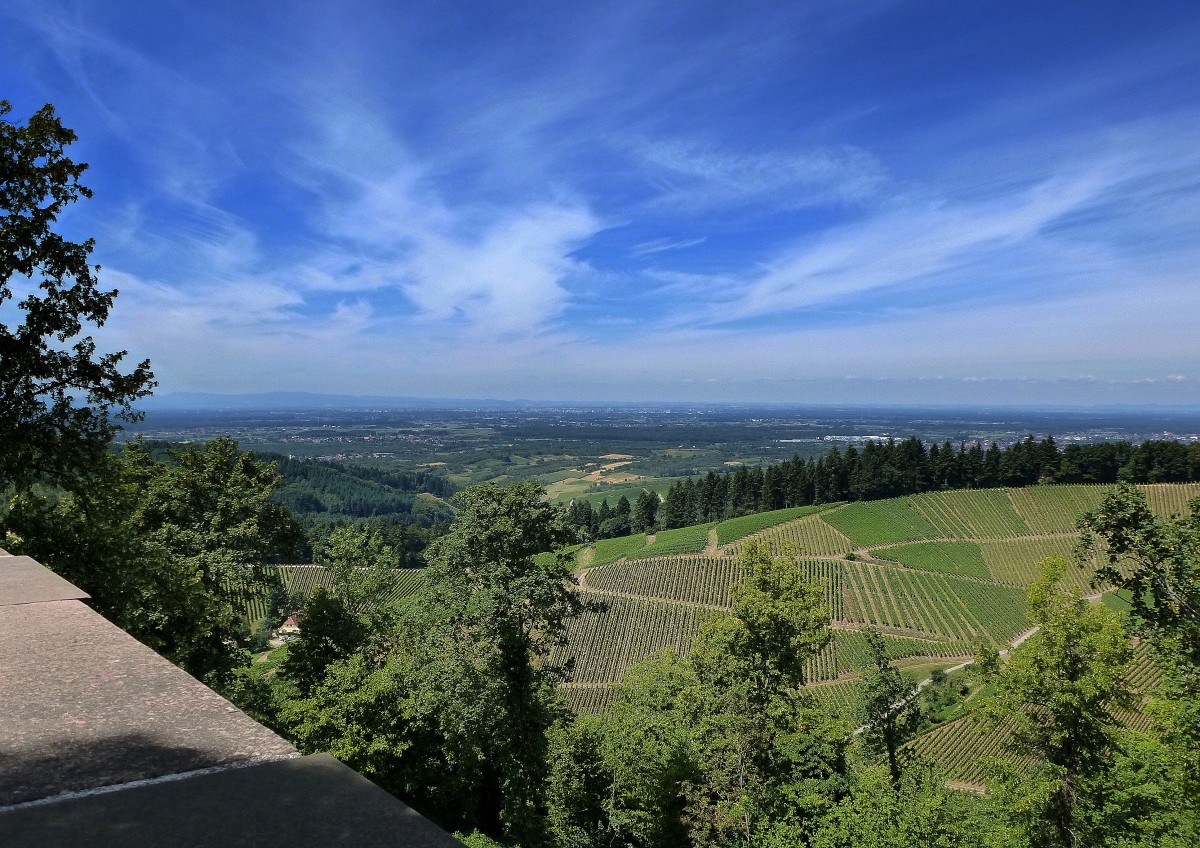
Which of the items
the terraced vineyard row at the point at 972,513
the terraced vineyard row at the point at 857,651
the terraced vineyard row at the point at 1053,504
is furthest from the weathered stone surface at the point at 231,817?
the terraced vineyard row at the point at 1053,504

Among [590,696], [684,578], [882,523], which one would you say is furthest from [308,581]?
[882,523]

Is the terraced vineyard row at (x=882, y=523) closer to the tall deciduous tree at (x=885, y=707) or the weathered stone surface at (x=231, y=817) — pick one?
the tall deciduous tree at (x=885, y=707)

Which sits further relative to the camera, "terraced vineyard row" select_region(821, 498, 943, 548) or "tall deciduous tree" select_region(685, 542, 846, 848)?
"terraced vineyard row" select_region(821, 498, 943, 548)

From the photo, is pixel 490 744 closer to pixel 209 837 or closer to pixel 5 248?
pixel 5 248

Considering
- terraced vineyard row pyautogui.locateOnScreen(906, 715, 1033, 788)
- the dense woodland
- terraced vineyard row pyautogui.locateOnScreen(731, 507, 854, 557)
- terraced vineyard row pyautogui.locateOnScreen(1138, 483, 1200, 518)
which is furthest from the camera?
the dense woodland

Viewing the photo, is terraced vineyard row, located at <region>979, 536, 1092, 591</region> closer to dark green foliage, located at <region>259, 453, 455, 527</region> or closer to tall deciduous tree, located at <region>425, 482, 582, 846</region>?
tall deciduous tree, located at <region>425, 482, 582, 846</region>

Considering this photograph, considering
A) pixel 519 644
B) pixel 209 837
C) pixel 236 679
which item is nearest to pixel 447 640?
pixel 519 644

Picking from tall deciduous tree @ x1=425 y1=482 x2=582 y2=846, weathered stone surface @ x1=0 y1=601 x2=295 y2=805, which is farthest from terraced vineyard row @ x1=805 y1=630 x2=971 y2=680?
weathered stone surface @ x1=0 y1=601 x2=295 y2=805
